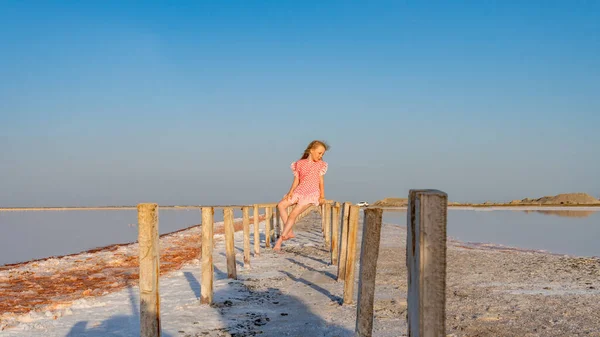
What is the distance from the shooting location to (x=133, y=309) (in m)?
6.29

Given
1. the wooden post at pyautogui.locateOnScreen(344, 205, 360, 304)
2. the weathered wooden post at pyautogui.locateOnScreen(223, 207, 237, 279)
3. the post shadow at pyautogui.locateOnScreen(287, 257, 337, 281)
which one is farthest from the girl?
the wooden post at pyautogui.locateOnScreen(344, 205, 360, 304)

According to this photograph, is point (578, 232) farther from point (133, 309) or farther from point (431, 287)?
point (431, 287)

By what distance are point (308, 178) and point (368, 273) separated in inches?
236

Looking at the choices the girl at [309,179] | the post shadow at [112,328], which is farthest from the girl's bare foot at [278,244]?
the post shadow at [112,328]

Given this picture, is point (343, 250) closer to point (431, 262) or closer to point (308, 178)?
point (308, 178)

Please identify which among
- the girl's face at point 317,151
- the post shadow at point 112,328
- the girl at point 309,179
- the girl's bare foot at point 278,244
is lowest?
the post shadow at point 112,328

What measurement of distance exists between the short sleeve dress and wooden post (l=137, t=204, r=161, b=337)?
6744 millimetres

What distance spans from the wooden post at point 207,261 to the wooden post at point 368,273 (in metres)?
2.05


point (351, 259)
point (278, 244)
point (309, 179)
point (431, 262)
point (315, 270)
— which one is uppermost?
point (309, 179)

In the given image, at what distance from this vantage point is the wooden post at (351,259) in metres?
6.32

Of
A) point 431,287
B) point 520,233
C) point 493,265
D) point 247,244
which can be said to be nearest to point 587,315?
point 431,287

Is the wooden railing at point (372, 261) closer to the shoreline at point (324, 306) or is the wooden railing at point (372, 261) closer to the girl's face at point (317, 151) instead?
the shoreline at point (324, 306)

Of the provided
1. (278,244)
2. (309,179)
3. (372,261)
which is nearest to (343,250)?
(372,261)

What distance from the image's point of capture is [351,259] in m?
6.57
